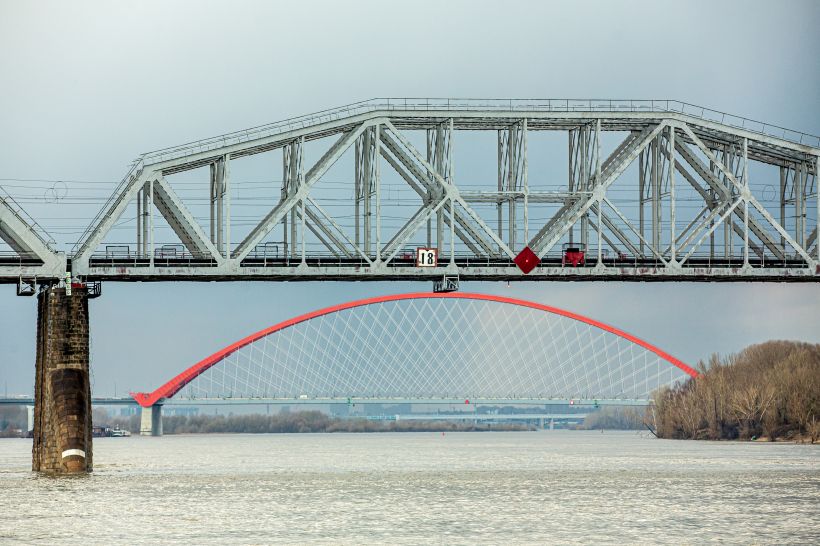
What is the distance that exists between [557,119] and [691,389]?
9524 cm

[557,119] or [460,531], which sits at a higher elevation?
[557,119]

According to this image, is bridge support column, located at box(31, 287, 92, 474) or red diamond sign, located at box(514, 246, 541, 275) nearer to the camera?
bridge support column, located at box(31, 287, 92, 474)

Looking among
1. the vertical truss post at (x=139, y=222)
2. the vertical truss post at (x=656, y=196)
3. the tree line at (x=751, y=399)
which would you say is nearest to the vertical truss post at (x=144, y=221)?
the vertical truss post at (x=139, y=222)

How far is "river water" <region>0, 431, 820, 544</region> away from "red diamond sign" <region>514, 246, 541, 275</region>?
13.7m

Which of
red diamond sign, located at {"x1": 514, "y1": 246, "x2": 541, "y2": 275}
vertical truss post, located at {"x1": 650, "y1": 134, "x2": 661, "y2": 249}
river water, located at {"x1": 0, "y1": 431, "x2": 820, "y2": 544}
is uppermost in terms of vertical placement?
vertical truss post, located at {"x1": 650, "y1": 134, "x2": 661, "y2": 249}

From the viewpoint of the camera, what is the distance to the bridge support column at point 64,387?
3460 inches

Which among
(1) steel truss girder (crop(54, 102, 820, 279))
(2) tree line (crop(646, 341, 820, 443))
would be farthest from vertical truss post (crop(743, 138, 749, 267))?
(2) tree line (crop(646, 341, 820, 443))

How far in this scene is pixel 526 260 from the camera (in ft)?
312

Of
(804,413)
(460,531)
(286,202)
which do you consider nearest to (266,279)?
(286,202)

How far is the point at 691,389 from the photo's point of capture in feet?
612

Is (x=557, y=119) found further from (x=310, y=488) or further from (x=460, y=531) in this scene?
(x=460, y=531)

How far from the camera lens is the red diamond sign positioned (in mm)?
94812

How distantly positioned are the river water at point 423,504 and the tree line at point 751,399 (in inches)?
1855

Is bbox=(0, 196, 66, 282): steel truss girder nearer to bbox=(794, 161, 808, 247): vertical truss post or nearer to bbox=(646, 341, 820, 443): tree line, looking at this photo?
bbox=(794, 161, 808, 247): vertical truss post
